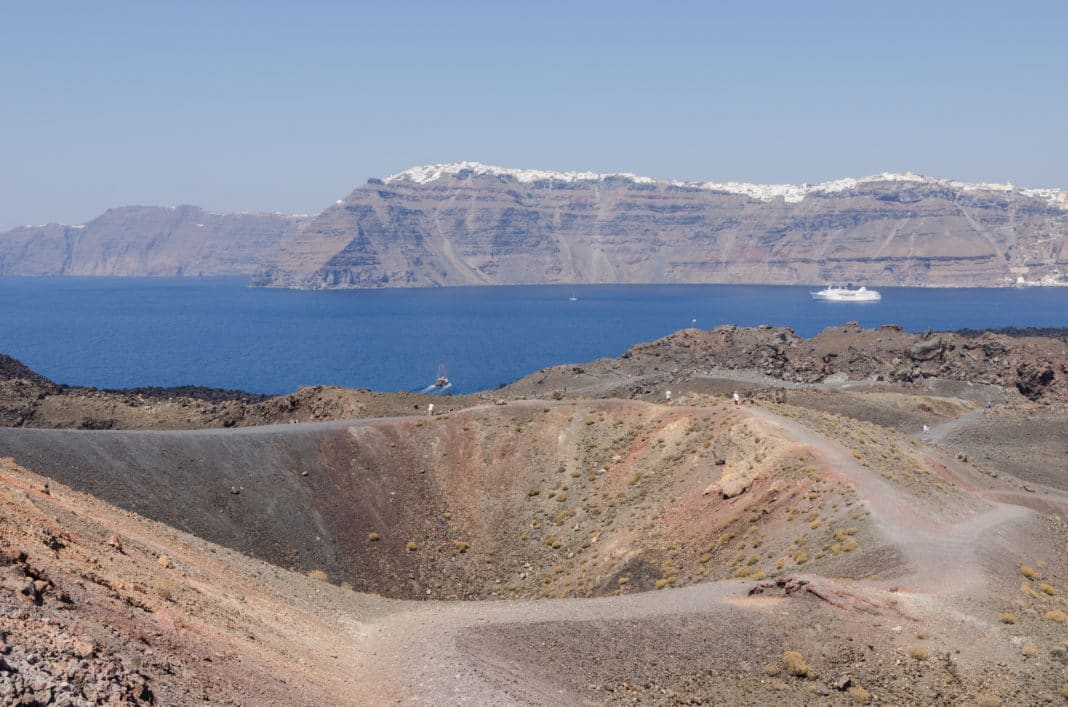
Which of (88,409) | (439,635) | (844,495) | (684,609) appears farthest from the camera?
(88,409)

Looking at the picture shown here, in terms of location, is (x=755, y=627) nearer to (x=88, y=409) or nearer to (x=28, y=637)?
(x=28, y=637)

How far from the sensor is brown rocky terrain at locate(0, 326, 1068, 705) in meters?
20.9

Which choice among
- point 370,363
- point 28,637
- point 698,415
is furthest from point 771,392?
point 370,363

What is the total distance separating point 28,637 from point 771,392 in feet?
242

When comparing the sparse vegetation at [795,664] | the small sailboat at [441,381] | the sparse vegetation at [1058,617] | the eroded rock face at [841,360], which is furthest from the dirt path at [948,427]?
the small sailboat at [441,381]

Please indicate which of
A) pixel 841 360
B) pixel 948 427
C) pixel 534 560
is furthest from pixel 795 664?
pixel 841 360

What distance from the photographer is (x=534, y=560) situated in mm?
42469

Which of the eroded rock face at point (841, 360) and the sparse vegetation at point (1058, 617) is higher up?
the sparse vegetation at point (1058, 617)

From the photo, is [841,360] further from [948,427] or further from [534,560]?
[534,560]

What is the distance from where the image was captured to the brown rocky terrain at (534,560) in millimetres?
20859

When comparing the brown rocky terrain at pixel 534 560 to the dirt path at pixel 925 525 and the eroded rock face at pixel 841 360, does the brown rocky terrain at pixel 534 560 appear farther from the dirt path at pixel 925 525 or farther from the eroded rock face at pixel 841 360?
the eroded rock face at pixel 841 360

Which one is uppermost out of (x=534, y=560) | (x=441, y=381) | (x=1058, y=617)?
(x=1058, y=617)

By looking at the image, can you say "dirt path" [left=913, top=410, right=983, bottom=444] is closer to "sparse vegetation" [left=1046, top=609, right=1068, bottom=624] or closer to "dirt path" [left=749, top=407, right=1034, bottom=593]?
"dirt path" [left=749, top=407, right=1034, bottom=593]

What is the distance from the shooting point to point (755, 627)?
2603 centimetres
